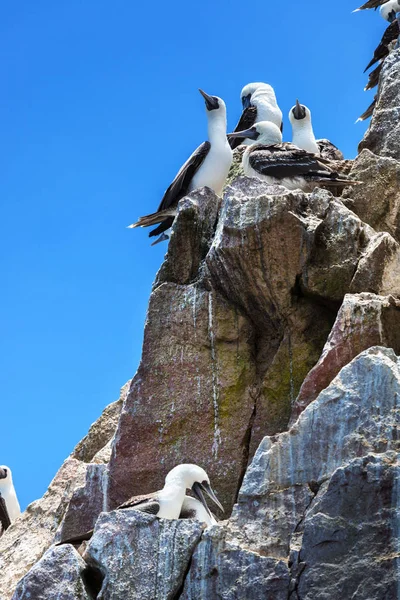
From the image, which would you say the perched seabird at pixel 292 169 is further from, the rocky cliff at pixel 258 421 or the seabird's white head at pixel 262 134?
the seabird's white head at pixel 262 134

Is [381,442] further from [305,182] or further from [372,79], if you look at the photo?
[372,79]

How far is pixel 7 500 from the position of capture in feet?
65.3

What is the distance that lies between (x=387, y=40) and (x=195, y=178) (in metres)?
6.86

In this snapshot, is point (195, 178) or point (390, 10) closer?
point (195, 178)

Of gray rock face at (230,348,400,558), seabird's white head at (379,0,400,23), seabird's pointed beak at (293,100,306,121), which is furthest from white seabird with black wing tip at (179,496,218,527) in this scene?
seabird's white head at (379,0,400,23)

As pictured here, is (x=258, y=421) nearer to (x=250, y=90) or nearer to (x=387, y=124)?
(x=387, y=124)

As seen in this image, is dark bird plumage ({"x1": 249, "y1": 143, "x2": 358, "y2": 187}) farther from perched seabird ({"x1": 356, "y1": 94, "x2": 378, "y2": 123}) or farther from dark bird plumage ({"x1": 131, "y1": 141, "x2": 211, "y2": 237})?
perched seabird ({"x1": 356, "y1": 94, "x2": 378, "y2": 123})

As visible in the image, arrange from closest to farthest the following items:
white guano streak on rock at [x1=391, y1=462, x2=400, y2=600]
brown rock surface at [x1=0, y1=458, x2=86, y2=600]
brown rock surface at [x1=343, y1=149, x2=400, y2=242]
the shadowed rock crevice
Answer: white guano streak on rock at [x1=391, y1=462, x2=400, y2=600]
the shadowed rock crevice
brown rock surface at [x1=0, y1=458, x2=86, y2=600]
brown rock surface at [x1=343, y1=149, x2=400, y2=242]

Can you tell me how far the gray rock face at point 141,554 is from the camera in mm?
10391

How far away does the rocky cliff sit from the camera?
9805 millimetres

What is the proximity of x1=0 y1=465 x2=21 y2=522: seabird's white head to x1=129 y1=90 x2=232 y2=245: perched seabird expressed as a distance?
629cm

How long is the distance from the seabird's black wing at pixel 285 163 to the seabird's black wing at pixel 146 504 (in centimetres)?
522

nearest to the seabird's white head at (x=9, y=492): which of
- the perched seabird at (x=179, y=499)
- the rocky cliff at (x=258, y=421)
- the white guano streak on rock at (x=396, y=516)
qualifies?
the rocky cliff at (x=258, y=421)

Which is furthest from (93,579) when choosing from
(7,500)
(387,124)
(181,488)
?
(7,500)
